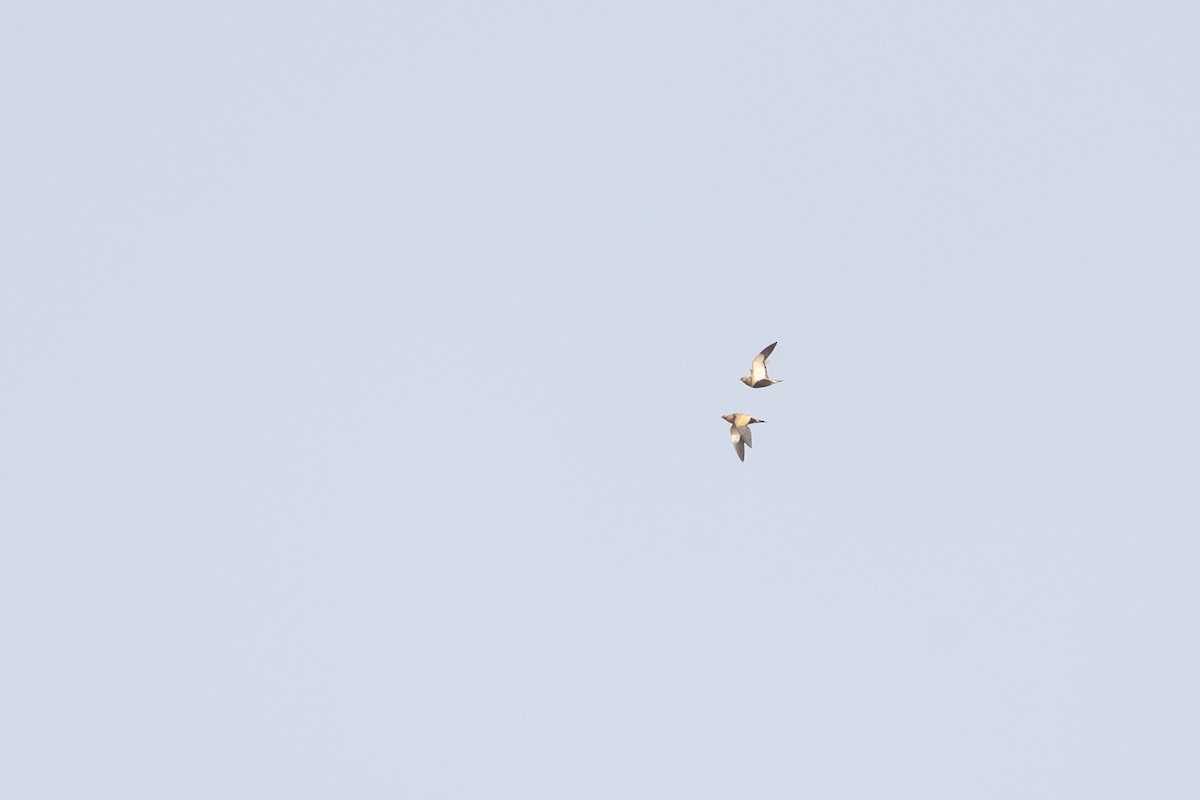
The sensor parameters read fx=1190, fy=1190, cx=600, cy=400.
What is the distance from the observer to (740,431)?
5416 centimetres

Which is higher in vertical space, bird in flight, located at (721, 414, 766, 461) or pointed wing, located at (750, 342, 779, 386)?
pointed wing, located at (750, 342, 779, 386)

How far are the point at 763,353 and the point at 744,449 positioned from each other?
478cm

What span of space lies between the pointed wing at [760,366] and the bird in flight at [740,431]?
2335 mm

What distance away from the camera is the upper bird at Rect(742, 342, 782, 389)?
55.9 meters

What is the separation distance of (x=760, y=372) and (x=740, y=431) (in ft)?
11.3

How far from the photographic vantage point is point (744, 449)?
54.6m

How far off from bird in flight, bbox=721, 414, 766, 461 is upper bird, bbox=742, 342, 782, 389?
7.28ft

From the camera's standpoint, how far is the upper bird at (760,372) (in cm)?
5588

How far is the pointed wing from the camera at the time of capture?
55906 mm

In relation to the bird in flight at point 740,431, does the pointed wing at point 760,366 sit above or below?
above

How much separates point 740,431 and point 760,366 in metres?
3.77

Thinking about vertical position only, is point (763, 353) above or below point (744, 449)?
above

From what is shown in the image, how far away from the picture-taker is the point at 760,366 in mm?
56094

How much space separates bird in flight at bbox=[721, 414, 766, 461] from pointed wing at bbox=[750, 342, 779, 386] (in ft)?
7.66
